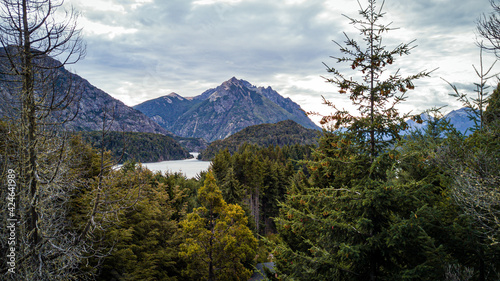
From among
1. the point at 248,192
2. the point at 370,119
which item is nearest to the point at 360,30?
the point at 370,119

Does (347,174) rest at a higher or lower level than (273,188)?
higher

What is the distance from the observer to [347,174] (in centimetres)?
619

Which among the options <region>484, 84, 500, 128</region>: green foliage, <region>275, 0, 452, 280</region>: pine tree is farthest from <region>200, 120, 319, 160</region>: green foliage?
<region>275, 0, 452, 280</region>: pine tree

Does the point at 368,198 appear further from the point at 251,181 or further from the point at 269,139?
the point at 269,139

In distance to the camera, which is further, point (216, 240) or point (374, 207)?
point (216, 240)

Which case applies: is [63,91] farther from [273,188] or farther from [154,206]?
[273,188]

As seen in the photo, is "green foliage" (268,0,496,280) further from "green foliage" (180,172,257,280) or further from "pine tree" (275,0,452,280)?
"green foliage" (180,172,257,280)

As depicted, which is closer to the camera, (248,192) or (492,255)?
(492,255)

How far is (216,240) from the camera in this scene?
1557 centimetres

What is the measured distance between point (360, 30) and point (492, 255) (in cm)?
567

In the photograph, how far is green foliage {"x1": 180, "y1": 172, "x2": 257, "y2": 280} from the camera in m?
15.1

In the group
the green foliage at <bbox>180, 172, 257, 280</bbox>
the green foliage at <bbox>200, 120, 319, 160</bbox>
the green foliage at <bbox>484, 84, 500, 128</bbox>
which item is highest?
the green foliage at <bbox>200, 120, 319, 160</bbox>

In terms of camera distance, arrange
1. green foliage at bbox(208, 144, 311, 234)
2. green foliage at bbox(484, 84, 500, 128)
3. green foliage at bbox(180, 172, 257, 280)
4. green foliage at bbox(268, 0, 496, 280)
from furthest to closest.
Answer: green foliage at bbox(208, 144, 311, 234) < green foliage at bbox(180, 172, 257, 280) < green foliage at bbox(484, 84, 500, 128) < green foliage at bbox(268, 0, 496, 280)

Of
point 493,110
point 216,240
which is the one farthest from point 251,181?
point 493,110
